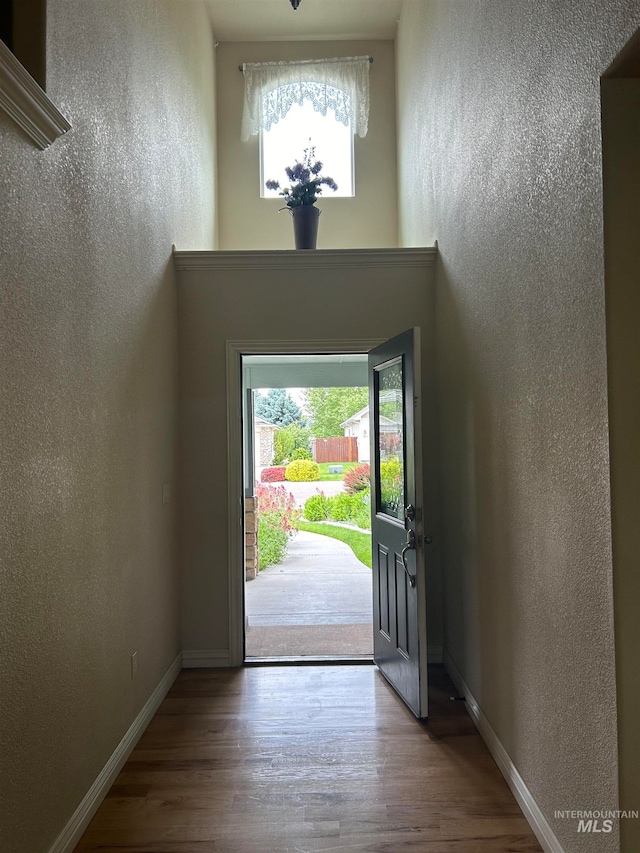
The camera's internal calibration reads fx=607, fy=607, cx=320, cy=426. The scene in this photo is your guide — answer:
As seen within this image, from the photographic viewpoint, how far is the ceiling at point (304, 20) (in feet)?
16.9

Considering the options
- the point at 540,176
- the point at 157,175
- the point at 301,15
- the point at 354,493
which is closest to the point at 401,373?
the point at 540,176

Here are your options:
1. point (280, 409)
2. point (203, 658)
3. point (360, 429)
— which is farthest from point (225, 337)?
point (280, 409)

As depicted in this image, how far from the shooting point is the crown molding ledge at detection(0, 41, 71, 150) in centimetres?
159

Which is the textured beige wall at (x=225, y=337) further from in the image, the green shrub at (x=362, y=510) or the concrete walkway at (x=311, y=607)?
the green shrub at (x=362, y=510)

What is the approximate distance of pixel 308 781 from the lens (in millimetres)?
2486

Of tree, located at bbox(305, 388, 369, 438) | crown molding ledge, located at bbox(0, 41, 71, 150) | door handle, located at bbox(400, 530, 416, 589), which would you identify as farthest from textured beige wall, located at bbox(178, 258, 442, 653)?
tree, located at bbox(305, 388, 369, 438)

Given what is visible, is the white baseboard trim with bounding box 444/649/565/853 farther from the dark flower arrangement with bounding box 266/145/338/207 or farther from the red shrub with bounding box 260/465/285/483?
the red shrub with bounding box 260/465/285/483

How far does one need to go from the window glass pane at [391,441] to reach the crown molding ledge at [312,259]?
0.74 metres

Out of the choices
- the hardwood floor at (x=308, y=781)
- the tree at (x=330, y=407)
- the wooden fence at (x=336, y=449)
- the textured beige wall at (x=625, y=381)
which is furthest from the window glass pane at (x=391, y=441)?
the tree at (x=330, y=407)

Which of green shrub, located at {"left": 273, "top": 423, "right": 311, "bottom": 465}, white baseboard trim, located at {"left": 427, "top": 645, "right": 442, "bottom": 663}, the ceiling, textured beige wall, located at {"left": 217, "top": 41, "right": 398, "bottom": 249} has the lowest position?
white baseboard trim, located at {"left": 427, "top": 645, "right": 442, "bottom": 663}

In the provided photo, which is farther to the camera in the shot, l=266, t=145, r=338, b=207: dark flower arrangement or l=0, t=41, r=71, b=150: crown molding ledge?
l=266, t=145, r=338, b=207: dark flower arrangement

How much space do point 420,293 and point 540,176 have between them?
1918mm

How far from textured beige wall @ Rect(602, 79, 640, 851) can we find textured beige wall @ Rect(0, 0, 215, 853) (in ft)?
5.37

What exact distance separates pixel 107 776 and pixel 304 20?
581 cm
